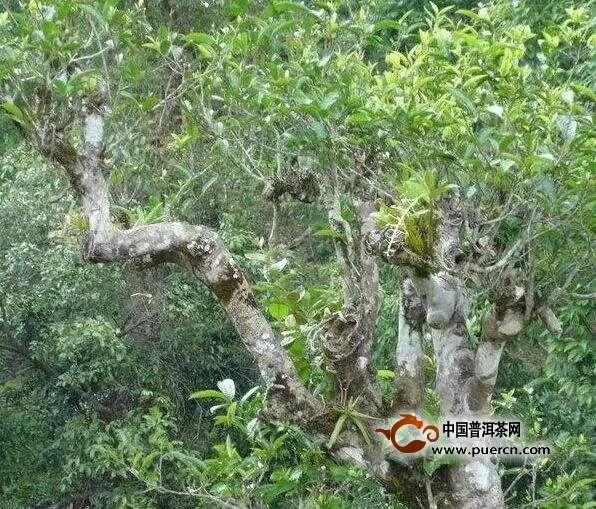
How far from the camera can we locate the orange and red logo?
6.81 ft

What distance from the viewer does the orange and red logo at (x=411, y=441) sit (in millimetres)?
2076

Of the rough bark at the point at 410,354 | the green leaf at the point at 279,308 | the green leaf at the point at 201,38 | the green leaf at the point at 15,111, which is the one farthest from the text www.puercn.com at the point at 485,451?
the green leaf at the point at 15,111

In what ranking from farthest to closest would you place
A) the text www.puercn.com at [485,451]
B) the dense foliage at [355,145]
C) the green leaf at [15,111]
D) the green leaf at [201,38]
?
the green leaf at [15,111] < the green leaf at [201,38] < the text www.puercn.com at [485,451] < the dense foliage at [355,145]

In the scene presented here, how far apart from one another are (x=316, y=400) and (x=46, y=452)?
333 centimetres

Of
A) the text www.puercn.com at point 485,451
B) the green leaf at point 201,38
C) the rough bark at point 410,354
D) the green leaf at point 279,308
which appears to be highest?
the green leaf at point 201,38

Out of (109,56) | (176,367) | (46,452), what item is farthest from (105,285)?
(109,56)

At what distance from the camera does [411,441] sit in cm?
207

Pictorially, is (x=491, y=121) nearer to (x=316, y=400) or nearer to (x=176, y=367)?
(x=316, y=400)

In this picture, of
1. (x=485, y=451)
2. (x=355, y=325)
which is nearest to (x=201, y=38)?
(x=355, y=325)

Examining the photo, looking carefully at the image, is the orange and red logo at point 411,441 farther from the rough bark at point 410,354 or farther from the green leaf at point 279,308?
the green leaf at point 279,308

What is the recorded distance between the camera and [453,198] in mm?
2094

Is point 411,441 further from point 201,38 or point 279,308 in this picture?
point 201,38

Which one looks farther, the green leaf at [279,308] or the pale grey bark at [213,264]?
the green leaf at [279,308]

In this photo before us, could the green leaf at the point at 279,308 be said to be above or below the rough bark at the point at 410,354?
above
